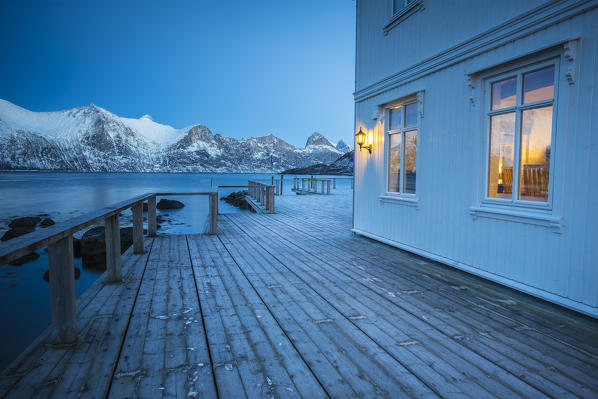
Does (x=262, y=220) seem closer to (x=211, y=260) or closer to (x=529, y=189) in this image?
(x=211, y=260)

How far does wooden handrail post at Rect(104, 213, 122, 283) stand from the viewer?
11.2ft

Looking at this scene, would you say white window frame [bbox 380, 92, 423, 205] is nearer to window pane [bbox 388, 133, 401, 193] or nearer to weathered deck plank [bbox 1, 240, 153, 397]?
window pane [bbox 388, 133, 401, 193]

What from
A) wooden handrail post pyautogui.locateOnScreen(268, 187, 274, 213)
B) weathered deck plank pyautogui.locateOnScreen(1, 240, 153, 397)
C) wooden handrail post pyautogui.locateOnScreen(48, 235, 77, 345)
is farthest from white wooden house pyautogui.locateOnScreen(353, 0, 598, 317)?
wooden handrail post pyautogui.locateOnScreen(268, 187, 274, 213)

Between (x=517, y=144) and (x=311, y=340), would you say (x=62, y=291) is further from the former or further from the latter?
(x=517, y=144)

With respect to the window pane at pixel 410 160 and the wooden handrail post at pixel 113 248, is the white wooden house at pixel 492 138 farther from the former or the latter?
the wooden handrail post at pixel 113 248

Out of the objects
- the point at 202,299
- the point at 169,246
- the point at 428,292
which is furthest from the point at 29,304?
the point at 428,292

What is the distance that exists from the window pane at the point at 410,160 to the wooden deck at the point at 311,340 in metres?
1.47

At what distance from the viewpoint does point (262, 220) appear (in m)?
9.30

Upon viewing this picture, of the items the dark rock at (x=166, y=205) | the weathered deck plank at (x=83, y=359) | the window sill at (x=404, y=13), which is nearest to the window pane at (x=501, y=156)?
the window sill at (x=404, y=13)

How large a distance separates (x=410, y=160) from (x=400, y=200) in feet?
2.29

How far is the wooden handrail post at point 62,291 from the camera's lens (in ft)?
6.63

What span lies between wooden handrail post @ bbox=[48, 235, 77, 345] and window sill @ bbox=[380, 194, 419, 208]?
446 centimetres

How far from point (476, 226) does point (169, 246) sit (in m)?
5.10

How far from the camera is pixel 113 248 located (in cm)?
354
